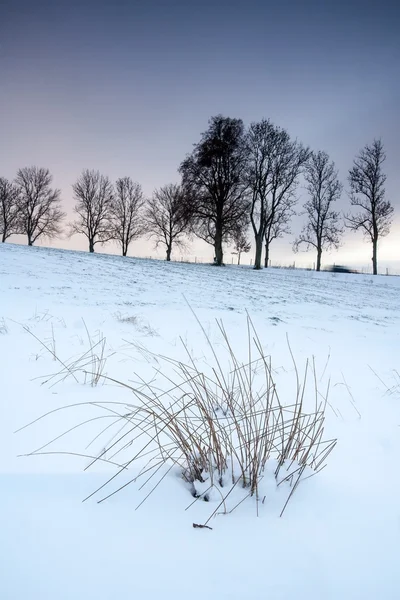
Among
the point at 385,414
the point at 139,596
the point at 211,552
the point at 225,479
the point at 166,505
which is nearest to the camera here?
the point at 139,596

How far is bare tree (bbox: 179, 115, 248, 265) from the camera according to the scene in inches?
892

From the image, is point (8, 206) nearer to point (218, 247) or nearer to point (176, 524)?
point (218, 247)

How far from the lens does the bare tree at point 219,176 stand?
22.7 m

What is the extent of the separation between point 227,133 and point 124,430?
84.4 feet

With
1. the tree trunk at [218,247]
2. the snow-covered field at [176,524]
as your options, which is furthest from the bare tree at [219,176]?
the snow-covered field at [176,524]

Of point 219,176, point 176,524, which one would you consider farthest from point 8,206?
point 176,524

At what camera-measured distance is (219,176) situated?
75.0 feet

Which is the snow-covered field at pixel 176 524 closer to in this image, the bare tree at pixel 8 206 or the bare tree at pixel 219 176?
the bare tree at pixel 219 176

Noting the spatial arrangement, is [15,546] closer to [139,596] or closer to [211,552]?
[139,596]

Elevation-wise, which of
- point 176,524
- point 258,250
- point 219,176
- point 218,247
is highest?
point 219,176

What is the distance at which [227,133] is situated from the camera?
914 inches

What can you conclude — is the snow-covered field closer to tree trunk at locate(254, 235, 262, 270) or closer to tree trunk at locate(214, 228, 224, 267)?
tree trunk at locate(254, 235, 262, 270)

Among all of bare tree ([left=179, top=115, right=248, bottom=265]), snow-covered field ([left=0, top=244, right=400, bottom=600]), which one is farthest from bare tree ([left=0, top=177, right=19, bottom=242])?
snow-covered field ([left=0, top=244, right=400, bottom=600])

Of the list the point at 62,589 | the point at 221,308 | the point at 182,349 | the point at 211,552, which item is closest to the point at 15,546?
the point at 62,589
